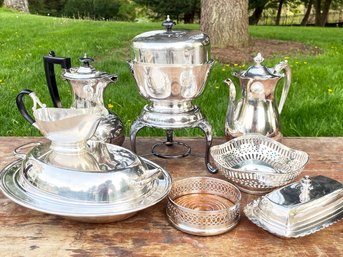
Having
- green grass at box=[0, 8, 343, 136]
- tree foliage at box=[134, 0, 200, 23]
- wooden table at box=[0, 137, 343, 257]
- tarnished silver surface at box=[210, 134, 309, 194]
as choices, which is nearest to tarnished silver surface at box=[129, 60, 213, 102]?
tarnished silver surface at box=[210, 134, 309, 194]

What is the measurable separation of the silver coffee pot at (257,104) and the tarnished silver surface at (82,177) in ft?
0.84

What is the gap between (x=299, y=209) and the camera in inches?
29.5

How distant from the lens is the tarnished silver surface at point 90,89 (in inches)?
37.9

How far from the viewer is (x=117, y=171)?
778mm

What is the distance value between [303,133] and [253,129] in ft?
2.74

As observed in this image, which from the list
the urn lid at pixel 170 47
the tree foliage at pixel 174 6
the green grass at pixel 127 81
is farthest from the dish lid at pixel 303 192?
the tree foliage at pixel 174 6

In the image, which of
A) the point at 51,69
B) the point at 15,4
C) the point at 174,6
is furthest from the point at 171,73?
the point at 174,6

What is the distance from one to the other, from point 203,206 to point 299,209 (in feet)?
0.54

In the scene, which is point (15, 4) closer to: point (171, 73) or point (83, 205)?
point (171, 73)

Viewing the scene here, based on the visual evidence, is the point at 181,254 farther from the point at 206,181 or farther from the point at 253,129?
the point at 253,129

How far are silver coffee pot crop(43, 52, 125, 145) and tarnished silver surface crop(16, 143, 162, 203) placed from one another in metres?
0.13

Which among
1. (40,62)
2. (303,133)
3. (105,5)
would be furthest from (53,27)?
(105,5)

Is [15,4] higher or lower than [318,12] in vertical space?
higher

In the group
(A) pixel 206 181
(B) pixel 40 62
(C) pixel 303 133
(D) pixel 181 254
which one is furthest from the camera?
(B) pixel 40 62
